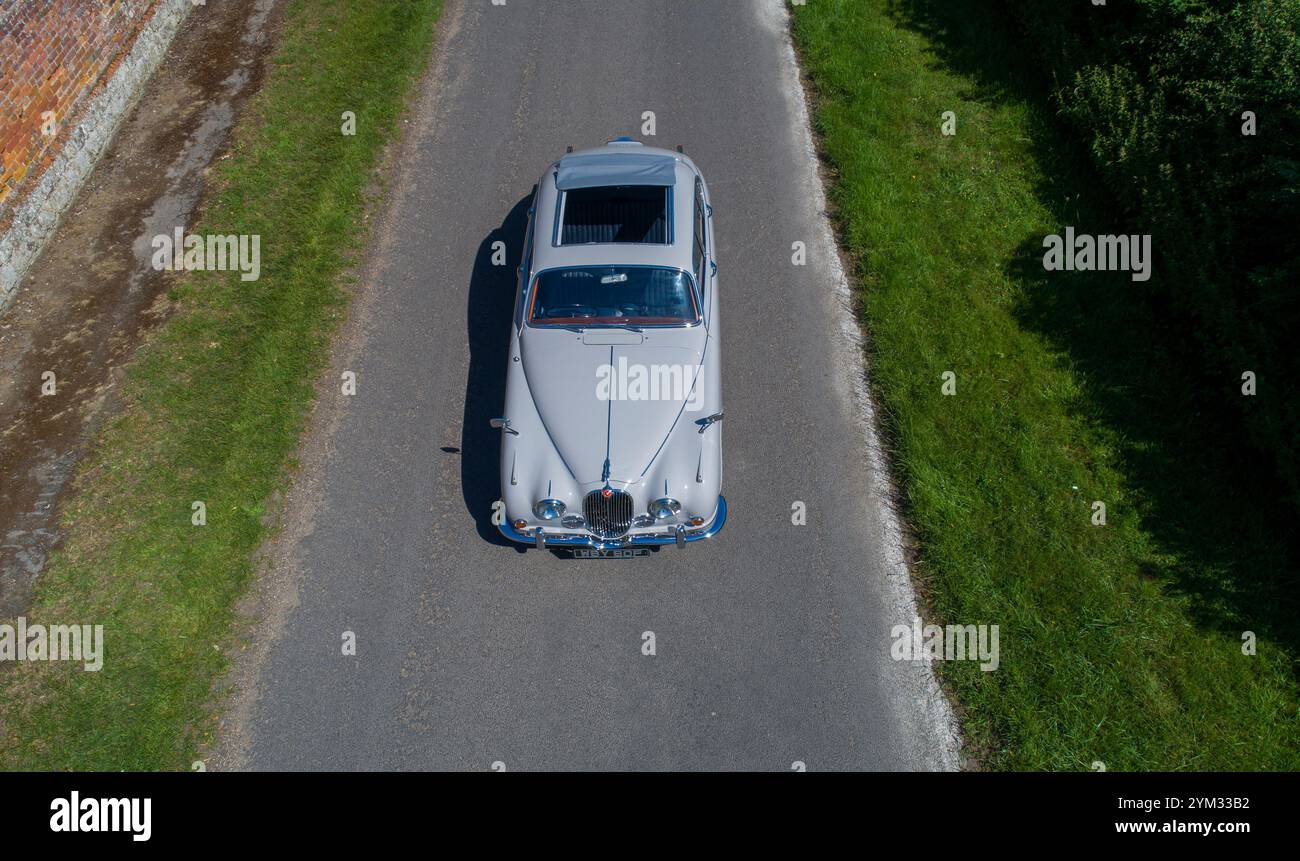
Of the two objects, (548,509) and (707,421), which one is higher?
(707,421)

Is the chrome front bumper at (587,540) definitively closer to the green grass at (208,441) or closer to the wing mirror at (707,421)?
the wing mirror at (707,421)

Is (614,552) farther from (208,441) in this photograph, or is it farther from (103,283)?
(103,283)

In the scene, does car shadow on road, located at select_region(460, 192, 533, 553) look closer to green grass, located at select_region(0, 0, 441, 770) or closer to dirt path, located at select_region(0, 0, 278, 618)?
green grass, located at select_region(0, 0, 441, 770)

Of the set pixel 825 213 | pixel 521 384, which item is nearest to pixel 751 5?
pixel 825 213

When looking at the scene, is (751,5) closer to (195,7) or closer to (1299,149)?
(1299,149)

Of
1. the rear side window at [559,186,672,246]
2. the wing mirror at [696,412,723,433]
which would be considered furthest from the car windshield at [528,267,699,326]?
the wing mirror at [696,412,723,433]

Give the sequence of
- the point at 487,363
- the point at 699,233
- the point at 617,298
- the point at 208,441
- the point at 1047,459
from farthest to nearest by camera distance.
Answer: the point at 487,363 → the point at 699,233 → the point at 208,441 → the point at 1047,459 → the point at 617,298

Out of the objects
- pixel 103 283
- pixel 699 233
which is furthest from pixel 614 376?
pixel 103 283
